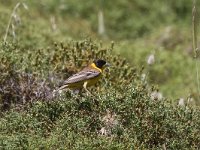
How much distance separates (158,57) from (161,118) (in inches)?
298

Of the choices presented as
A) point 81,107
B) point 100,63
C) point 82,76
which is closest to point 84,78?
point 82,76

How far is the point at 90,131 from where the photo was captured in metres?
8.77

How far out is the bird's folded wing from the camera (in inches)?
399

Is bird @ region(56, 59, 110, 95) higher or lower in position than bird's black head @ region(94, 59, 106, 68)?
lower

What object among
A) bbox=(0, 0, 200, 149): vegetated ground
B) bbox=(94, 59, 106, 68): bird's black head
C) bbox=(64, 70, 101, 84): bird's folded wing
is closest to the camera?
bbox=(0, 0, 200, 149): vegetated ground

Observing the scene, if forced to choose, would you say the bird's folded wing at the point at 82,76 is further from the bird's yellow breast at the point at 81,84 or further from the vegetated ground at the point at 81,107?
the vegetated ground at the point at 81,107

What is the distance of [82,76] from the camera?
1020cm

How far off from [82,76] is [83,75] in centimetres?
2

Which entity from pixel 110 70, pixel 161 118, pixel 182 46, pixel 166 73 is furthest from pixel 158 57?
pixel 161 118

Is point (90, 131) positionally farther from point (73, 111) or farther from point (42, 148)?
point (42, 148)

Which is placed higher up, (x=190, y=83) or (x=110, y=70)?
(x=110, y=70)

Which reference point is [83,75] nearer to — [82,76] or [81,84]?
[82,76]

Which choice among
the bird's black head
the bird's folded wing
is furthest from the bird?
the bird's black head

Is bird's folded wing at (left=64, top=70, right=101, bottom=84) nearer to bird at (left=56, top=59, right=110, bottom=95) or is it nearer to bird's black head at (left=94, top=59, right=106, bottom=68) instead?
bird at (left=56, top=59, right=110, bottom=95)
